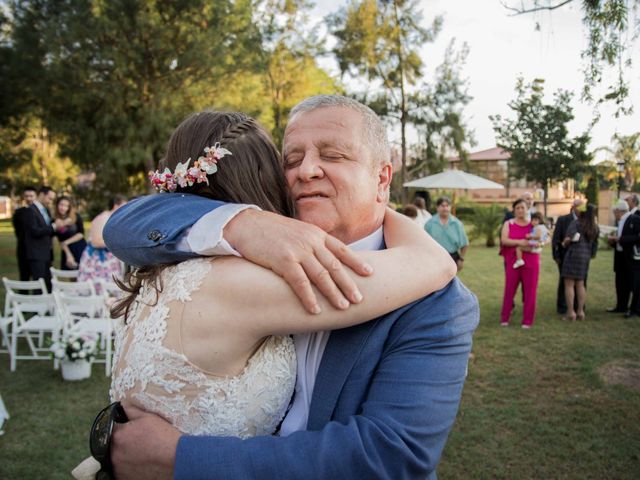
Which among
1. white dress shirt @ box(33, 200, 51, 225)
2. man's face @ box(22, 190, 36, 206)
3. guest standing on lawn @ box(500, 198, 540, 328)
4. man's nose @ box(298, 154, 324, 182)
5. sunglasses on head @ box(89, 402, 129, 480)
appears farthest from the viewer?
man's face @ box(22, 190, 36, 206)

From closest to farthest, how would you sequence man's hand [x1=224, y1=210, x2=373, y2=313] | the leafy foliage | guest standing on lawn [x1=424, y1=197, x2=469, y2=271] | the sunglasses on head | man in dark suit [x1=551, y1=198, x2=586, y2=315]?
man's hand [x1=224, y1=210, x2=373, y2=313], the sunglasses on head, guest standing on lawn [x1=424, y1=197, x2=469, y2=271], man in dark suit [x1=551, y1=198, x2=586, y2=315], the leafy foliage

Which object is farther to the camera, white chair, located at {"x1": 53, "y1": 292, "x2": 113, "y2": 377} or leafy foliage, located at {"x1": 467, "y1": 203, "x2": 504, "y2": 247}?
leafy foliage, located at {"x1": 467, "y1": 203, "x2": 504, "y2": 247}

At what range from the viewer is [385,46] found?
86.3ft

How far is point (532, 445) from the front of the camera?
17.3ft

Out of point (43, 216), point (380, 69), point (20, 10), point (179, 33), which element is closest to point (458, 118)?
point (380, 69)

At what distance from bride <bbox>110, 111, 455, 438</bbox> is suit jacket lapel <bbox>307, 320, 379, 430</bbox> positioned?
0.09 meters

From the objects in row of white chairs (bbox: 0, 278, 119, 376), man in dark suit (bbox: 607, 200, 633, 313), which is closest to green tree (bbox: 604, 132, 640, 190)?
man in dark suit (bbox: 607, 200, 633, 313)

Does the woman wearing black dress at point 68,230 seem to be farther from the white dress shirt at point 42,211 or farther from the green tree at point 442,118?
the green tree at point 442,118

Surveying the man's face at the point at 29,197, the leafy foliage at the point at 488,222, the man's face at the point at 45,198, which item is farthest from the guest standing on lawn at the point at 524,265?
the leafy foliage at the point at 488,222

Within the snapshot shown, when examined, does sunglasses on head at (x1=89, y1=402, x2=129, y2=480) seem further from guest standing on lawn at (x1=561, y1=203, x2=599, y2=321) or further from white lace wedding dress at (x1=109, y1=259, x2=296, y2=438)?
guest standing on lawn at (x1=561, y1=203, x2=599, y2=321)

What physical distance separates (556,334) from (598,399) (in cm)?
311

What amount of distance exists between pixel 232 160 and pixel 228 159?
0.04ft

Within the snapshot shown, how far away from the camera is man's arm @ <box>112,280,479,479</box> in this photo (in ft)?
4.43

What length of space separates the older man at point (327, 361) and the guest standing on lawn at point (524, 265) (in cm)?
856
